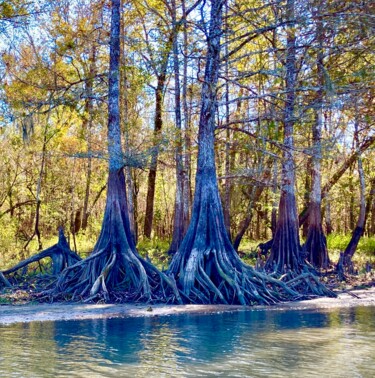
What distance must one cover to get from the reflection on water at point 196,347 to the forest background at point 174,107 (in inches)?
211

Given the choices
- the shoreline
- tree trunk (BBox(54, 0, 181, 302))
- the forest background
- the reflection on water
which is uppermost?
the forest background

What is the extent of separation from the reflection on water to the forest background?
5.36 m

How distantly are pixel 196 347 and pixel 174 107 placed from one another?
1694 centimetres

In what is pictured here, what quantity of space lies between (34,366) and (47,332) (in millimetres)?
2752

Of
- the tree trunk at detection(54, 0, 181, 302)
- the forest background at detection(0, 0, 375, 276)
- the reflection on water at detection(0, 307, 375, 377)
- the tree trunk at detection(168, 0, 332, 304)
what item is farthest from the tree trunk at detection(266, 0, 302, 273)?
the reflection on water at detection(0, 307, 375, 377)

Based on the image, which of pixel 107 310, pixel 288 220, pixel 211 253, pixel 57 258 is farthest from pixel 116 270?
pixel 288 220

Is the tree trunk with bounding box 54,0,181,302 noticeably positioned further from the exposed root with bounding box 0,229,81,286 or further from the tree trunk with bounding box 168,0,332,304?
the exposed root with bounding box 0,229,81,286

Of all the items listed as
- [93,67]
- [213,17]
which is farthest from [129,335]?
[93,67]

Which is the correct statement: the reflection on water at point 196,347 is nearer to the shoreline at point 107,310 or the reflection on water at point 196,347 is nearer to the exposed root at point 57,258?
the shoreline at point 107,310

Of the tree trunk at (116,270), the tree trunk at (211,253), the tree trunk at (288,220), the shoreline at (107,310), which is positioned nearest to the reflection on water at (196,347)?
the shoreline at (107,310)

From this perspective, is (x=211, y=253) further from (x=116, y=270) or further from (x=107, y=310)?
(x=107, y=310)

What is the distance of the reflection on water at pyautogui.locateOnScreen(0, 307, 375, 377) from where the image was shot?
8328 millimetres

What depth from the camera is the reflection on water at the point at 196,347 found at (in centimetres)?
833

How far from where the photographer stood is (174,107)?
84.1 ft
